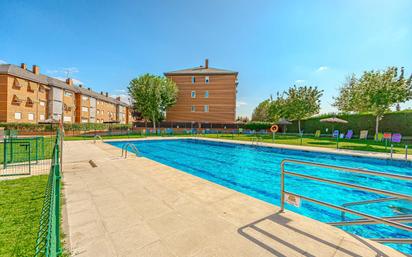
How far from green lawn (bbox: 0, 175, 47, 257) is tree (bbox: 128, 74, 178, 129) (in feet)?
76.6

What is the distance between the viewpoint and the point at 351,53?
40.8 feet

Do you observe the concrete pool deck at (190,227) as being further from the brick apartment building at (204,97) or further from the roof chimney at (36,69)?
the roof chimney at (36,69)

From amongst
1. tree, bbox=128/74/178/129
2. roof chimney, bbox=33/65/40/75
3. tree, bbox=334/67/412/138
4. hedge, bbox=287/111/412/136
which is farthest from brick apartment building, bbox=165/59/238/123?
roof chimney, bbox=33/65/40/75

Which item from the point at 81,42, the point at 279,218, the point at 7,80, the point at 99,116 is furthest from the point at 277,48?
the point at 99,116

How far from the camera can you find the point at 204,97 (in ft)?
111

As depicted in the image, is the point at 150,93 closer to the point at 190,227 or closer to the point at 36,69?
the point at 36,69

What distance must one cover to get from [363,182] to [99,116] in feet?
170

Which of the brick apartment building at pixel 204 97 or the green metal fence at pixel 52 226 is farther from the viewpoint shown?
the brick apartment building at pixel 204 97

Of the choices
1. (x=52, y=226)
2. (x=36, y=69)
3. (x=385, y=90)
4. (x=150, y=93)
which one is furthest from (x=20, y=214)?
(x=36, y=69)

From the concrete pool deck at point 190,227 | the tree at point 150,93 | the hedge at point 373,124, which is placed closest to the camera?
the concrete pool deck at point 190,227

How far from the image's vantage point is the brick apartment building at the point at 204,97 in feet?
109

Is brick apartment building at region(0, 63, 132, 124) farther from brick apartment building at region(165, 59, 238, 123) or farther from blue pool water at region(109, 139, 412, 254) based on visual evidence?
blue pool water at region(109, 139, 412, 254)

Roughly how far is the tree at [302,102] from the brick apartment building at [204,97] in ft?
34.1

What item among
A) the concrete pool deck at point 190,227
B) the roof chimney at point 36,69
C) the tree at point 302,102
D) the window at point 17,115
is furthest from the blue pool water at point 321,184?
the roof chimney at point 36,69
